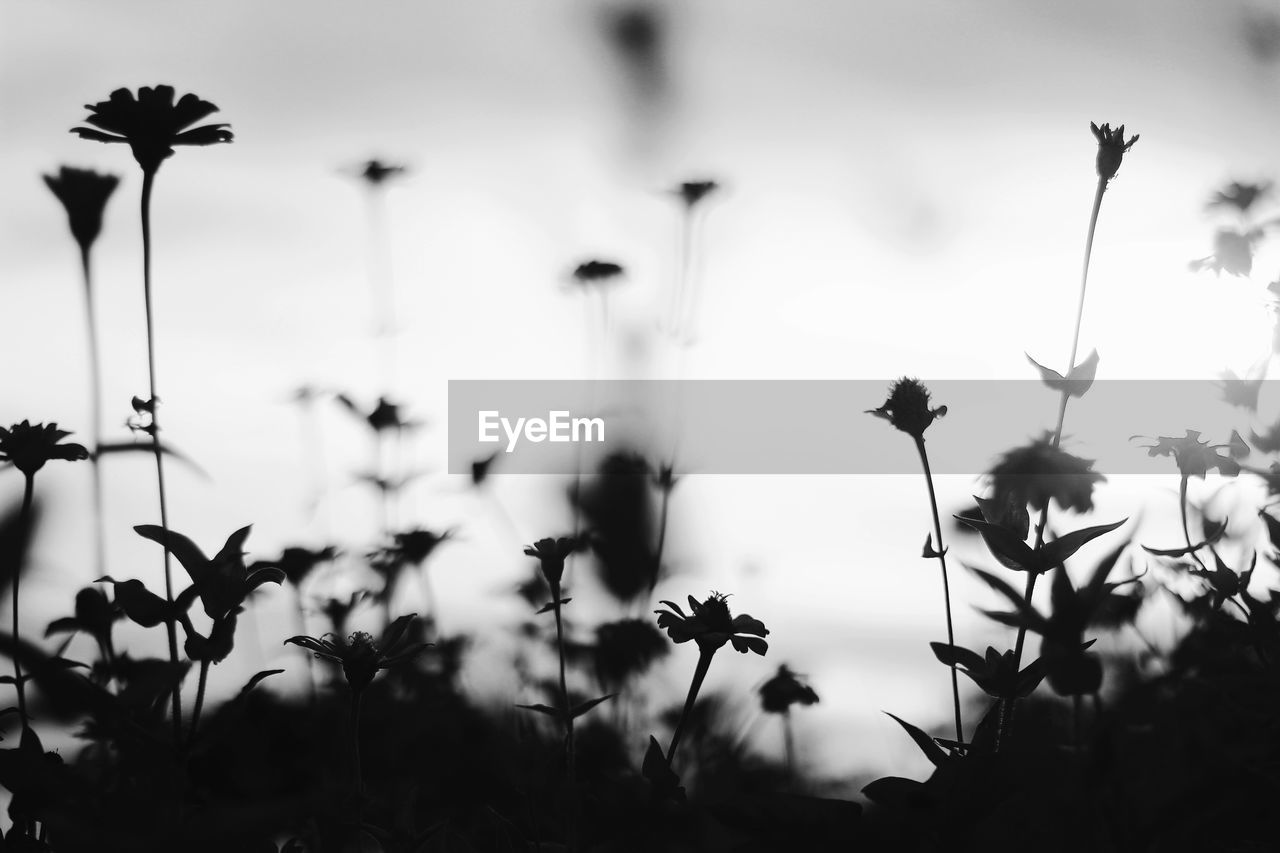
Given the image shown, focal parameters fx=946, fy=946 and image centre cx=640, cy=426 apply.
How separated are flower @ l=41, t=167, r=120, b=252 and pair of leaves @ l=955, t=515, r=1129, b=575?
29.9 inches

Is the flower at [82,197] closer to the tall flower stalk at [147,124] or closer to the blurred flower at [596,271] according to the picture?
the tall flower stalk at [147,124]

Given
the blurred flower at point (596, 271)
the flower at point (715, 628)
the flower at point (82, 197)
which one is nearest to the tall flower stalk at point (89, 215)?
the flower at point (82, 197)

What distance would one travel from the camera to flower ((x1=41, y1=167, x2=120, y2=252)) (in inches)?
31.2

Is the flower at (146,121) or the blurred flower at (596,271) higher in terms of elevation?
the blurred flower at (596,271)

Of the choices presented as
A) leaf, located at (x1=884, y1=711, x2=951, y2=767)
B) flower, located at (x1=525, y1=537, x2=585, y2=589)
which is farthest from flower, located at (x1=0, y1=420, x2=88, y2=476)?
leaf, located at (x1=884, y1=711, x2=951, y2=767)

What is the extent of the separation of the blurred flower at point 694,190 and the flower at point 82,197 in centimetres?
95

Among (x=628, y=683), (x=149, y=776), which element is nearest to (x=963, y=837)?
(x=149, y=776)

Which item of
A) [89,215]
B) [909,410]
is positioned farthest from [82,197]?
[909,410]

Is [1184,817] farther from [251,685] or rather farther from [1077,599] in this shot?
[251,685]

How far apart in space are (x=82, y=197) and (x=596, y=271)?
0.93m

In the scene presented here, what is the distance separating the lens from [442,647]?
104cm

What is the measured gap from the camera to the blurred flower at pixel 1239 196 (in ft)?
3.94

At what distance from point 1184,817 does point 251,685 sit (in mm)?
265

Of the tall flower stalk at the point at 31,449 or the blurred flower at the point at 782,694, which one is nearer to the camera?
the tall flower stalk at the point at 31,449
